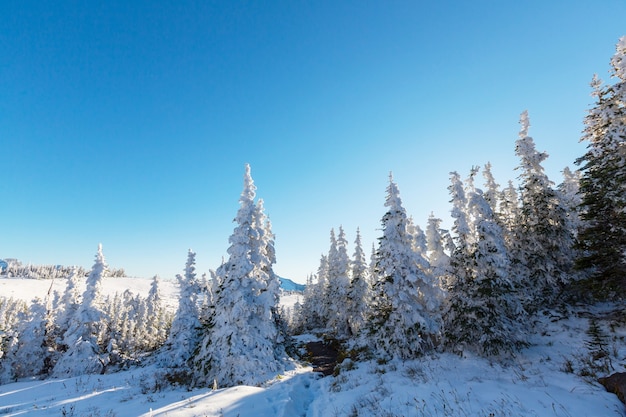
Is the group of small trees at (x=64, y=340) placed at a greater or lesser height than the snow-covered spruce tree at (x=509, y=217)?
lesser

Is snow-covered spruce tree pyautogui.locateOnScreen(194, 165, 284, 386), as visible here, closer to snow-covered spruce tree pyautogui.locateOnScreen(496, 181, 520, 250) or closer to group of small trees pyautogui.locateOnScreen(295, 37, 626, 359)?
group of small trees pyautogui.locateOnScreen(295, 37, 626, 359)

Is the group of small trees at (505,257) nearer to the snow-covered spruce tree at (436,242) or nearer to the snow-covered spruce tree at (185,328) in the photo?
the snow-covered spruce tree at (436,242)

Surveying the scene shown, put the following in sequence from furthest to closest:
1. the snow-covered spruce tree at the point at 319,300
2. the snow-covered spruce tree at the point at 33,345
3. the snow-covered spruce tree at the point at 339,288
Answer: the snow-covered spruce tree at the point at 319,300, the snow-covered spruce tree at the point at 339,288, the snow-covered spruce tree at the point at 33,345

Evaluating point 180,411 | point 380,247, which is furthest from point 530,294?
point 180,411

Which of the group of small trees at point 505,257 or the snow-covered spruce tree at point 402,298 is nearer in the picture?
the group of small trees at point 505,257

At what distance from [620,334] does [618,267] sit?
286 centimetres

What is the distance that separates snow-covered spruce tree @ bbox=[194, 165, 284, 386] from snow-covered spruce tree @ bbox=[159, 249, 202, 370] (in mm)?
11826

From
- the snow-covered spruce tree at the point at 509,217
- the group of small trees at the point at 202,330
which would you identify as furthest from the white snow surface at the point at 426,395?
the snow-covered spruce tree at the point at 509,217

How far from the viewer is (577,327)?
15.1 m

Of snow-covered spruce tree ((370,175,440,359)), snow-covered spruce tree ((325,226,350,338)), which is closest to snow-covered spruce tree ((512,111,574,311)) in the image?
snow-covered spruce tree ((370,175,440,359))

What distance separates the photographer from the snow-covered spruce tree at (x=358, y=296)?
3728cm

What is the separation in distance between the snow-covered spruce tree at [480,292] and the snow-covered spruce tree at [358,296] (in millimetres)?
20248

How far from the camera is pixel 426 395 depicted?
30.2 ft

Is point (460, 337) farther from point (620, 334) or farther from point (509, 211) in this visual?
point (509, 211)
